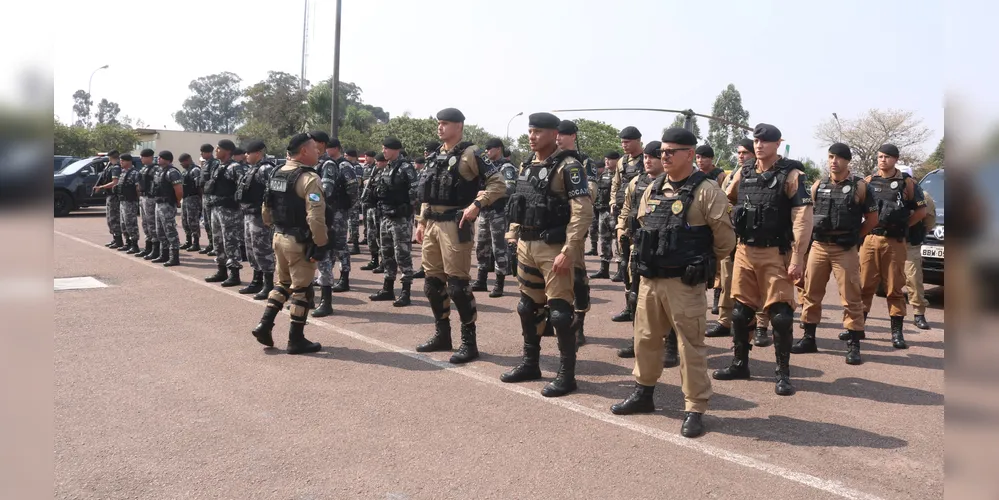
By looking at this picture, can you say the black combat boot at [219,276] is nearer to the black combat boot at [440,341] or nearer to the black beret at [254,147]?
the black beret at [254,147]

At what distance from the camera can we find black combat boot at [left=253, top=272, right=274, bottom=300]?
9078 mm

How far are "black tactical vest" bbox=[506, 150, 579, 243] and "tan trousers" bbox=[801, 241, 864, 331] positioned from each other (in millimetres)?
2845

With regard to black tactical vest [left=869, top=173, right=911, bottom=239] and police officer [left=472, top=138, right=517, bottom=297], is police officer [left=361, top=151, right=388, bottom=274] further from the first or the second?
black tactical vest [left=869, top=173, right=911, bottom=239]

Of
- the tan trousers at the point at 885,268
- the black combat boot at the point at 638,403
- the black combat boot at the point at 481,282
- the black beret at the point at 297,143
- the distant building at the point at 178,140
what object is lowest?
the black combat boot at the point at 638,403

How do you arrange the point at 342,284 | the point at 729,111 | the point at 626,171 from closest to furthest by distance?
the point at 626,171
the point at 342,284
the point at 729,111

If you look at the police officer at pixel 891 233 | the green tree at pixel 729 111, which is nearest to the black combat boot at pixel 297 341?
the police officer at pixel 891 233

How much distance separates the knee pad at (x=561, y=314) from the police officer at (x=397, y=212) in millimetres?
3781

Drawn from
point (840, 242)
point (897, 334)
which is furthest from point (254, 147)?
point (897, 334)

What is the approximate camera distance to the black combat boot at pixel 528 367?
5.73m

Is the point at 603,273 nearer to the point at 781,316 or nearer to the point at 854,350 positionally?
the point at 854,350

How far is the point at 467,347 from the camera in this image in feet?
21.0

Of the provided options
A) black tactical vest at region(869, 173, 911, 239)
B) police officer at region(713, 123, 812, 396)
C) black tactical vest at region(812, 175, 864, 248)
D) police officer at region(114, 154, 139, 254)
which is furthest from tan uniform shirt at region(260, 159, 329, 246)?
police officer at region(114, 154, 139, 254)

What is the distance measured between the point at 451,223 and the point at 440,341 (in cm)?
117
